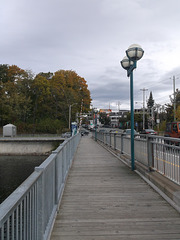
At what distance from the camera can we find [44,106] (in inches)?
2655

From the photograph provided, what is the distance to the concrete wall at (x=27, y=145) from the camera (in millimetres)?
44759

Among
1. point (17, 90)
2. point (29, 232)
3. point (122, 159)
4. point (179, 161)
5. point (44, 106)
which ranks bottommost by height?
point (122, 159)

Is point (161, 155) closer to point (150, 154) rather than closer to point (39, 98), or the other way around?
point (150, 154)

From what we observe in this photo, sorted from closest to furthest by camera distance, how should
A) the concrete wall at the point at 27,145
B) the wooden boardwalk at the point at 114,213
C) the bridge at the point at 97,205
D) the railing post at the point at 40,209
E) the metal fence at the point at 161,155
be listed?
the bridge at the point at 97,205 → the railing post at the point at 40,209 → the wooden boardwalk at the point at 114,213 → the metal fence at the point at 161,155 → the concrete wall at the point at 27,145

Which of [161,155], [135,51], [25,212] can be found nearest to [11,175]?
[135,51]

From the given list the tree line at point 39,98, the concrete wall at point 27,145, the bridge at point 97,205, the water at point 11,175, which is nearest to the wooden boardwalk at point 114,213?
the bridge at point 97,205

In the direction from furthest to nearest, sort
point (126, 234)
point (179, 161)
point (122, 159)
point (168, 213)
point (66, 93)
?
point (66, 93) → point (122, 159) → point (179, 161) → point (168, 213) → point (126, 234)

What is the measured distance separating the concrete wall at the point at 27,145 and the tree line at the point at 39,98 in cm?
1462

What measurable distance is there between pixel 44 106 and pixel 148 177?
63.0 m

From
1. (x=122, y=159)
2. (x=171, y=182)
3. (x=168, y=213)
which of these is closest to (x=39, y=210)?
(x=168, y=213)

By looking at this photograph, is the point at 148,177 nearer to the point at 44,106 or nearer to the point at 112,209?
the point at 112,209

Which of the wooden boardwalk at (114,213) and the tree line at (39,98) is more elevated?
the tree line at (39,98)

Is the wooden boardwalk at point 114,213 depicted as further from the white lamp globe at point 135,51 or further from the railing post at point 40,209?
the white lamp globe at point 135,51

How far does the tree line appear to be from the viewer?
61375 millimetres
